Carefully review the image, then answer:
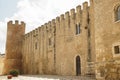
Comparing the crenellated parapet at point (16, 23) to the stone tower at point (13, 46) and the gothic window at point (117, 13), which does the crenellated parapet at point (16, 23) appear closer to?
the stone tower at point (13, 46)

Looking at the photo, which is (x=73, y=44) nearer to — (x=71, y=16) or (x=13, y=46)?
(x=71, y=16)

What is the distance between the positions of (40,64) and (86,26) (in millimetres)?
9780

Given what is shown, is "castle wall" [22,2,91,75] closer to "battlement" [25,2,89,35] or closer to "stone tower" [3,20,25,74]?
"battlement" [25,2,89,35]

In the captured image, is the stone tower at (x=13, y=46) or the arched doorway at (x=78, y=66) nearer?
the arched doorway at (x=78, y=66)

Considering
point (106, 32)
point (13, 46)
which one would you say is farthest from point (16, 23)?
point (106, 32)

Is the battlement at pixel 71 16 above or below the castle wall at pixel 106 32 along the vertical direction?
above

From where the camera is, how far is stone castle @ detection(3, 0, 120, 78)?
1146cm

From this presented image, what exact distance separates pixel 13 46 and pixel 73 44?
47.6ft

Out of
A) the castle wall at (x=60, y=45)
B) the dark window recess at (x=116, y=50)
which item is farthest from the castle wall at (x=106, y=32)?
the castle wall at (x=60, y=45)

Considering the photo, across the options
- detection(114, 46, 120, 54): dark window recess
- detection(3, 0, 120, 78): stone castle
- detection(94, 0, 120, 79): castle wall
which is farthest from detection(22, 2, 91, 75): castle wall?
detection(114, 46, 120, 54): dark window recess

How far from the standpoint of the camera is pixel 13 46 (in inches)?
1196

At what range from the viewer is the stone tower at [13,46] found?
2991 centimetres

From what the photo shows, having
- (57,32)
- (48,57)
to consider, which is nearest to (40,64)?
(48,57)

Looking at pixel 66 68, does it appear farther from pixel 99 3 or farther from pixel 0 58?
pixel 0 58
